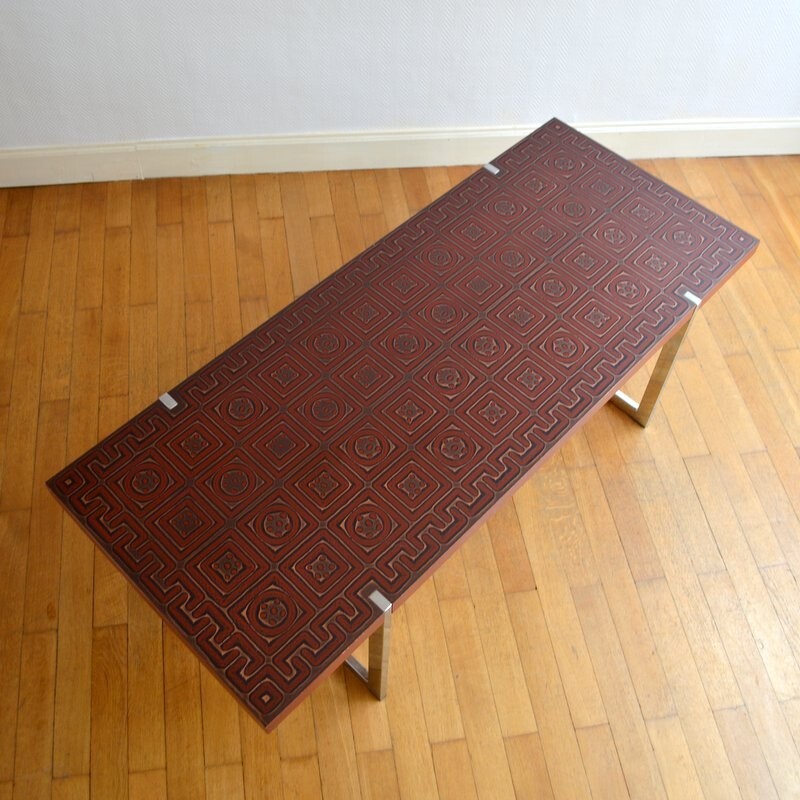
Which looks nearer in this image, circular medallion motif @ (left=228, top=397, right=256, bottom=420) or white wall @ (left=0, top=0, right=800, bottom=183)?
circular medallion motif @ (left=228, top=397, right=256, bottom=420)

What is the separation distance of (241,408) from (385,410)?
12.0 inches

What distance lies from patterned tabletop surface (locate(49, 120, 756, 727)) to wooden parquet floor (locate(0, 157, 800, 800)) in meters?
0.54

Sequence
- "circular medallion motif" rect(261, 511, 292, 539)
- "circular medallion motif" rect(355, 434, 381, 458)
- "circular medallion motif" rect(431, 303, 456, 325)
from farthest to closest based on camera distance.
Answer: "circular medallion motif" rect(431, 303, 456, 325), "circular medallion motif" rect(355, 434, 381, 458), "circular medallion motif" rect(261, 511, 292, 539)

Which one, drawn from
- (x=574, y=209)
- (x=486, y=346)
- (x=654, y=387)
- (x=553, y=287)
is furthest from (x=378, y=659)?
(x=574, y=209)

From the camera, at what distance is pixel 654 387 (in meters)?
2.56

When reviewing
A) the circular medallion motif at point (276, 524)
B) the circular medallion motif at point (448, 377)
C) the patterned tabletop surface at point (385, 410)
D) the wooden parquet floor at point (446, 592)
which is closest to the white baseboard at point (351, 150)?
the wooden parquet floor at point (446, 592)

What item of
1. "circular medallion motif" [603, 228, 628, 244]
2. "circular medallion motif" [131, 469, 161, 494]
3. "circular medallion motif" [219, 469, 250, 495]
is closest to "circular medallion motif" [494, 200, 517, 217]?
"circular medallion motif" [603, 228, 628, 244]

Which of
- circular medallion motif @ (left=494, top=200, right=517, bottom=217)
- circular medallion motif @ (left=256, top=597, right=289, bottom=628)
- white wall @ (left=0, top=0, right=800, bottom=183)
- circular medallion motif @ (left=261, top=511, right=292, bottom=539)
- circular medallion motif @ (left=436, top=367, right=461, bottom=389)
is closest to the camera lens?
circular medallion motif @ (left=256, top=597, right=289, bottom=628)

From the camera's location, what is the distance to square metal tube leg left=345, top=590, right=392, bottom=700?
1.73 metres

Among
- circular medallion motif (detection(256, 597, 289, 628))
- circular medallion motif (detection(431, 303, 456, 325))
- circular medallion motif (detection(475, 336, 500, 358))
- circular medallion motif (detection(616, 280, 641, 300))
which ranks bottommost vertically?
circular medallion motif (detection(256, 597, 289, 628))

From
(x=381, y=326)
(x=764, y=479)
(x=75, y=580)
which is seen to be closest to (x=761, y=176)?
(x=764, y=479)

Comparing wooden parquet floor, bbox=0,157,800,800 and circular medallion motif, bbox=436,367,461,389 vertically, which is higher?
circular medallion motif, bbox=436,367,461,389

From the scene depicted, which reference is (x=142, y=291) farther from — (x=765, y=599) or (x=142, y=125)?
(x=765, y=599)

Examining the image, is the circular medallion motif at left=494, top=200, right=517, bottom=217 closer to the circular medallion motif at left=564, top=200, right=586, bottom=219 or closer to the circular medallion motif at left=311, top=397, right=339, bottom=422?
the circular medallion motif at left=564, top=200, right=586, bottom=219
